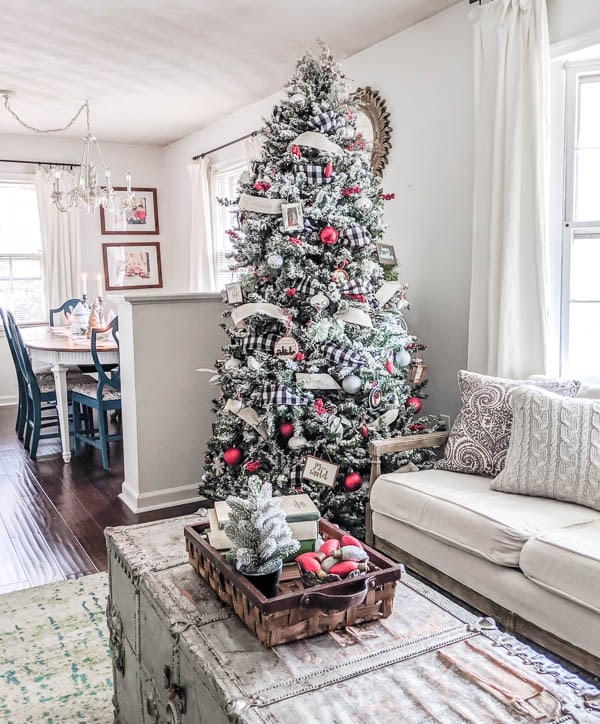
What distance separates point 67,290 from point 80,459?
2842 millimetres

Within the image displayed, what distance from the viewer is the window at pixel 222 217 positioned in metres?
6.54

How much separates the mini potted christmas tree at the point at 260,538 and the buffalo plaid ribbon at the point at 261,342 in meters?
1.63

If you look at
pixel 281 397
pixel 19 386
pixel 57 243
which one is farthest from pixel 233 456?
pixel 57 243

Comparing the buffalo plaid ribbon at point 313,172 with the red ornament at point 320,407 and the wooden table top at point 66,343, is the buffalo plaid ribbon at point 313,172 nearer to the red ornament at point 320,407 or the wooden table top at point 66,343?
the red ornament at point 320,407

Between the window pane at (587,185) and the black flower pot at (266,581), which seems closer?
the black flower pot at (266,581)

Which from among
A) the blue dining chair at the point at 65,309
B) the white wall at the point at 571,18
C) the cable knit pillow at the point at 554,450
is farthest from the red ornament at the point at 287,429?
the blue dining chair at the point at 65,309

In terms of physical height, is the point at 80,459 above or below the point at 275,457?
below

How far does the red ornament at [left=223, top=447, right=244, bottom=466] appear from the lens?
334 cm

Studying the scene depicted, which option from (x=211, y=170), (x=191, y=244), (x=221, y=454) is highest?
(x=211, y=170)

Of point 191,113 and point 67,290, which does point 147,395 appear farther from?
point 67,290

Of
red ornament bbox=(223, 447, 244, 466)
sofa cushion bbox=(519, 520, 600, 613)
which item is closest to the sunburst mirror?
red ornament bbox=(223, 447, 244, 466)

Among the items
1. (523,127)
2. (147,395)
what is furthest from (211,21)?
(147,395)

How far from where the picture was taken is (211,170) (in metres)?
6.68

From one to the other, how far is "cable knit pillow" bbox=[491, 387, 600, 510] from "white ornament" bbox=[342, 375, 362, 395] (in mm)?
762
